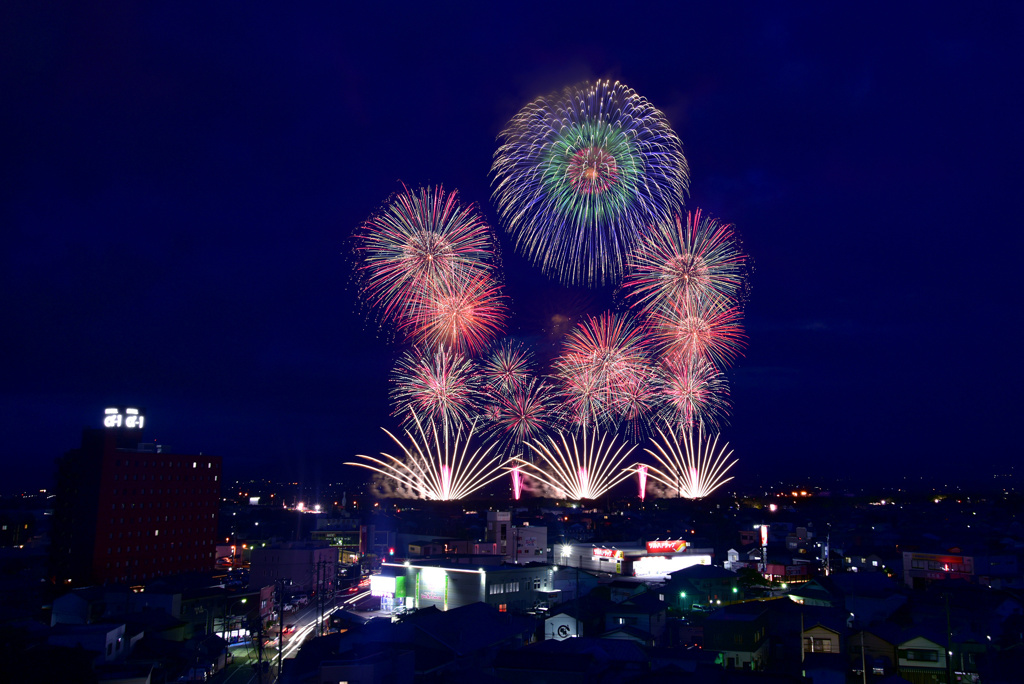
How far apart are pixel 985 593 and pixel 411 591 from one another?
23.6 meters

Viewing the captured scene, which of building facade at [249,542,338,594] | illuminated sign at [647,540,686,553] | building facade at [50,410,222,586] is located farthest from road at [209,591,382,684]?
illuminated sign at [647,540,686,553]

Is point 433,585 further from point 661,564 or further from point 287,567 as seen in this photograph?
point 661,564

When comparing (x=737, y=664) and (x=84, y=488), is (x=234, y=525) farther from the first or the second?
(x=737, y=664)

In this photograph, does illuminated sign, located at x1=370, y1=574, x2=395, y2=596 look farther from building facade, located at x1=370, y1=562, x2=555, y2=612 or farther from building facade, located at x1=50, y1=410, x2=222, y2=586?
building facade, located at x1=50, y1=410, x2=222, y2=586

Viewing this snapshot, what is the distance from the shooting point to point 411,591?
32.3 metres

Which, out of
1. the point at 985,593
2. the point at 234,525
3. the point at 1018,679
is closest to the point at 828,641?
the point at 1018,679

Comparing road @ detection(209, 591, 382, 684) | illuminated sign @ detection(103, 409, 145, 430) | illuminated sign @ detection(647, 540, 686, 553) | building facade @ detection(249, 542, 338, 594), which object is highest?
illuminated sign @ detection(103, 409, 145, 430)

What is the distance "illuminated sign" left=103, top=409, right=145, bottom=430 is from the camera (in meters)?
45.4

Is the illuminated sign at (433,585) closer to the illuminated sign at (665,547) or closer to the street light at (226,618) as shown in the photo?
the street light at (226,618)

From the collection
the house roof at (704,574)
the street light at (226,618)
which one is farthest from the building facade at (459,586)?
the house roof at (704,574)

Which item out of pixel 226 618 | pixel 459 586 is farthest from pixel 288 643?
pixel 459 586

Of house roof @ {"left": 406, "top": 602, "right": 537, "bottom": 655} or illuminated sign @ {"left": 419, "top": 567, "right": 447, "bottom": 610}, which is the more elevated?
house roof @ {"left": 406, "top": 602, "right": 537, "bottom": 655}

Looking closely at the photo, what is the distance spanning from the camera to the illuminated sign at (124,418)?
149 feet

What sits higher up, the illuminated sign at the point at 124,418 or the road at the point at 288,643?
the illuminated sign at the point at 124,418
